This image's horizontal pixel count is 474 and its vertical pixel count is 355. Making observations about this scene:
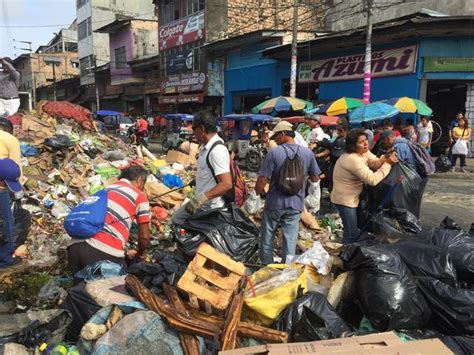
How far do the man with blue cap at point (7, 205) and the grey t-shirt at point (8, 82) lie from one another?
4.30m

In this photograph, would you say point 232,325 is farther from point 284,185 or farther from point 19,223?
point 19,223

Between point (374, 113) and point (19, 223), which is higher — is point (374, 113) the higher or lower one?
the higher one

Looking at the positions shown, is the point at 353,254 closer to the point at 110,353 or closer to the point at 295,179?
the point at 295,179

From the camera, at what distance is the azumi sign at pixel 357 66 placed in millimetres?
15977

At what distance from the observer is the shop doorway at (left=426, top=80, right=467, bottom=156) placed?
16.8 metres

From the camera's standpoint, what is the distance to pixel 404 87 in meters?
16.1

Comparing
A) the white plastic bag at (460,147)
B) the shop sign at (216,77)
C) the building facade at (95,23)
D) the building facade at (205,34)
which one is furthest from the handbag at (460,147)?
the building facade at (95,23)

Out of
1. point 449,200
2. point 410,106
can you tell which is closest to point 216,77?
point 410,106

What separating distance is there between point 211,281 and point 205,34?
26.1 m

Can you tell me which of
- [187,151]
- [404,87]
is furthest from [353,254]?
[404,87]

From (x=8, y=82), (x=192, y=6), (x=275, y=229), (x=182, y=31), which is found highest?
(x=192, y=6)

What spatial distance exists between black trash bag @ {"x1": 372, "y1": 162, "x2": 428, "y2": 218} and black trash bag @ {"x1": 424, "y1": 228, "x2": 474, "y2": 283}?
3.31 ft

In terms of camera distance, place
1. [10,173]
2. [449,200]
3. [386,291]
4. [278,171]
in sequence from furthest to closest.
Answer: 1. [449,200]
2. [10,173]
3. [278,171]
4. [386,291]

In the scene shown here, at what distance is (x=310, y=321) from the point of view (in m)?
2.62
